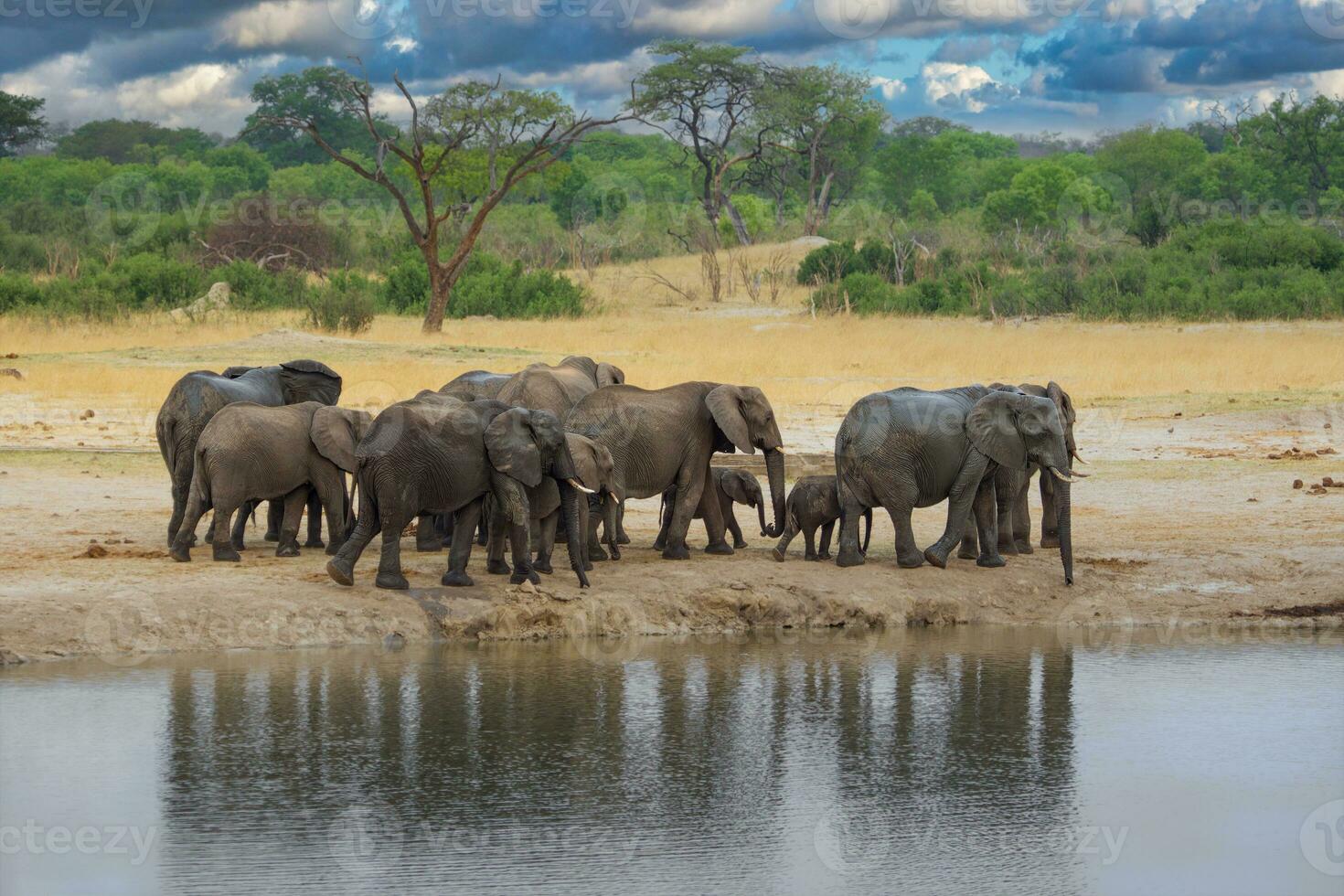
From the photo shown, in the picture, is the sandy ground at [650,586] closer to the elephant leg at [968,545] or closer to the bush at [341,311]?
the elephant leg at [968,545]

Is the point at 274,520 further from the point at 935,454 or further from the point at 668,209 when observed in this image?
the point at 668,209

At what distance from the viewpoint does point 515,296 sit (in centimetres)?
3597

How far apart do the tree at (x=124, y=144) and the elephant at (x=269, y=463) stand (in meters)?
83.5

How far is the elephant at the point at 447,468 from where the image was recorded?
9344 millimetres

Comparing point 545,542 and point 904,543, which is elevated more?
point 545,542

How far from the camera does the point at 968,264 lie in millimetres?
40500

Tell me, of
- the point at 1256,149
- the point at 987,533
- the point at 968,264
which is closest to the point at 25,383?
the point at 987,533

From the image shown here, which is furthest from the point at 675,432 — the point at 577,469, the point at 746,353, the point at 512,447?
the point at 746,353

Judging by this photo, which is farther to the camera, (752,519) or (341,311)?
(341,311)

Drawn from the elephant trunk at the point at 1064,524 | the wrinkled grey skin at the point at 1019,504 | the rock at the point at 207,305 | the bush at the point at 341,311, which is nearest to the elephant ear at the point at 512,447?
the wrinkled grey skin at the point at 1019,504

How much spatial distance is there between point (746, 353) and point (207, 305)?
10.7 meters

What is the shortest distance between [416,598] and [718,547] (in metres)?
2.28

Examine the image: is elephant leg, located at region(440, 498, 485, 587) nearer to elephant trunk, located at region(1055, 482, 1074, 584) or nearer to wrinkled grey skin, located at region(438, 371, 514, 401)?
wrinkled grey skin, located at region(438, 371, 514, 401)

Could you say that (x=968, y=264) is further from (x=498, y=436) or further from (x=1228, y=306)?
(x=498, y=436)
